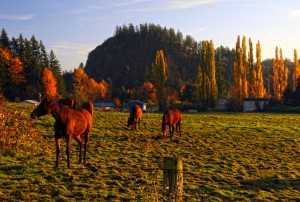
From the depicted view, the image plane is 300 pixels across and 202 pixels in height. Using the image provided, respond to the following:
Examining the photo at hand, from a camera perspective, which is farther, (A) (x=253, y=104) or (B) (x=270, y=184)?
(A) (x=253, y=104)

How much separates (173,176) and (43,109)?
561cm

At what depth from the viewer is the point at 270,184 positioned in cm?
1215

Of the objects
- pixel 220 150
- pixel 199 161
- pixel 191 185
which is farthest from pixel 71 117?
pixel 220 150

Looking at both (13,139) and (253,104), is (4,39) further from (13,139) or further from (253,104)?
(13,139)

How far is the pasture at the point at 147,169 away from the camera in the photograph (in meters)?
9.52

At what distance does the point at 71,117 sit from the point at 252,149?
12311mm

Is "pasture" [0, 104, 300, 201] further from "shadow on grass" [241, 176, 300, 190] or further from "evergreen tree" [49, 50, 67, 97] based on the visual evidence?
"evergreen tree" [49, 50, 67, 97]

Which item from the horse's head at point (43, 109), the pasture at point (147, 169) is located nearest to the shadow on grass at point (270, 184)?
the pasture at point (147, 169)

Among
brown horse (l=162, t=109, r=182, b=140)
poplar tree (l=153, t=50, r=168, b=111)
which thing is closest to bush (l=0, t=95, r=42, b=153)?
brown horse (l=162, t=109, r=182, b=140)

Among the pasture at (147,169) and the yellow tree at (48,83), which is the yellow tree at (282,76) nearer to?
the yellow tree at (48,83)

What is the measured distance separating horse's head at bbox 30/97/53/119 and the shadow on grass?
7333 millimetres

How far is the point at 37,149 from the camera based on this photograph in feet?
48.8

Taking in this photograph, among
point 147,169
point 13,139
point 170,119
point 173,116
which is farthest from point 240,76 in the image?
point 13,139

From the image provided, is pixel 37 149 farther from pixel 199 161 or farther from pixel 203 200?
pixel 203 200
